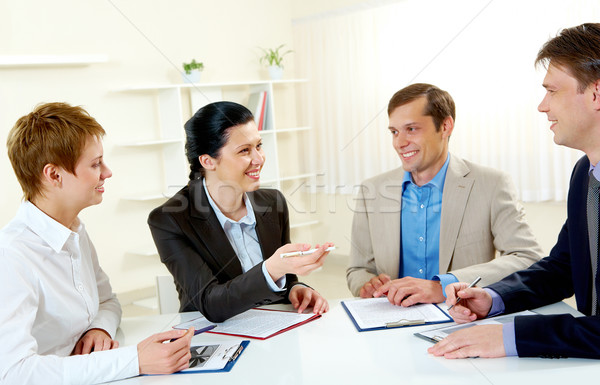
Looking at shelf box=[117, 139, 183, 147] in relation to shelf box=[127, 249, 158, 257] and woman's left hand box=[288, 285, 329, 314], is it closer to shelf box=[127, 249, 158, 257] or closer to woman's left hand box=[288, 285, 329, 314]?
shelf box=[127, 249, 158, 257]

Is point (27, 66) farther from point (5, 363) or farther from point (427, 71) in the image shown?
point (5, 363)

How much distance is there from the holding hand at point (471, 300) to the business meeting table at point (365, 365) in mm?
121

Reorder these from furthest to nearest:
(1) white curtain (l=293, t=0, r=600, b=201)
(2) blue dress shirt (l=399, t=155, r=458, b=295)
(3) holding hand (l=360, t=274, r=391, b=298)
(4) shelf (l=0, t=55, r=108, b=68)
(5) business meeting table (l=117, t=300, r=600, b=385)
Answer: (1) white curtain (l=293, t=0, r=600, b=201)
(4) shelf (l=0, t=55, r=108, b=68)
(2) blue dress shirt (l=399, t=155, r=458, b=295)
(3) holding hand (l=360, t=274, r=391, b=298)
(5) business meeting table (l=117, t=300, r=600, b=385)

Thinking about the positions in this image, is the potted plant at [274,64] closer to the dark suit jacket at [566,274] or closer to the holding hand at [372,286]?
the holding hand at [372,286]

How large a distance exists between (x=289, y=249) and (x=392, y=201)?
0.88m

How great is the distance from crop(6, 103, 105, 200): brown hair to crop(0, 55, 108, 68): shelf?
281 cm

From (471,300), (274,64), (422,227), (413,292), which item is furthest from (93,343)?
(274,64)

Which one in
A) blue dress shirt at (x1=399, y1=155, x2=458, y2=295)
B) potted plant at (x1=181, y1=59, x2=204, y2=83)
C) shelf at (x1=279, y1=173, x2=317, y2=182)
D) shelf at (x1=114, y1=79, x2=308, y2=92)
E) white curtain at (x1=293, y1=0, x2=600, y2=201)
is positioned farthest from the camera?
shelf at (x1=279, y1=173, x2=317, y2=182)

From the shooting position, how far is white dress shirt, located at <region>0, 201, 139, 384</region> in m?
1.36

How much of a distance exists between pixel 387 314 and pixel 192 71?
144 inches

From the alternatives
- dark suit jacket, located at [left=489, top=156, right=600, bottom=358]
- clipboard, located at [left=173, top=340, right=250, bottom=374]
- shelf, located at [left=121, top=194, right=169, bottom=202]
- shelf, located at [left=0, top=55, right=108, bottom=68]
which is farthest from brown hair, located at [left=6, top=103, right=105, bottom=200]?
shelf, located at [left=121, top=194, right=169, bottom=202]

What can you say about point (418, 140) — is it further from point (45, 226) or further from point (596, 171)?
point (45, 226)

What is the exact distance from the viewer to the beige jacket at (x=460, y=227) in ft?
7.57

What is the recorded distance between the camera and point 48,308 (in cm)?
155
